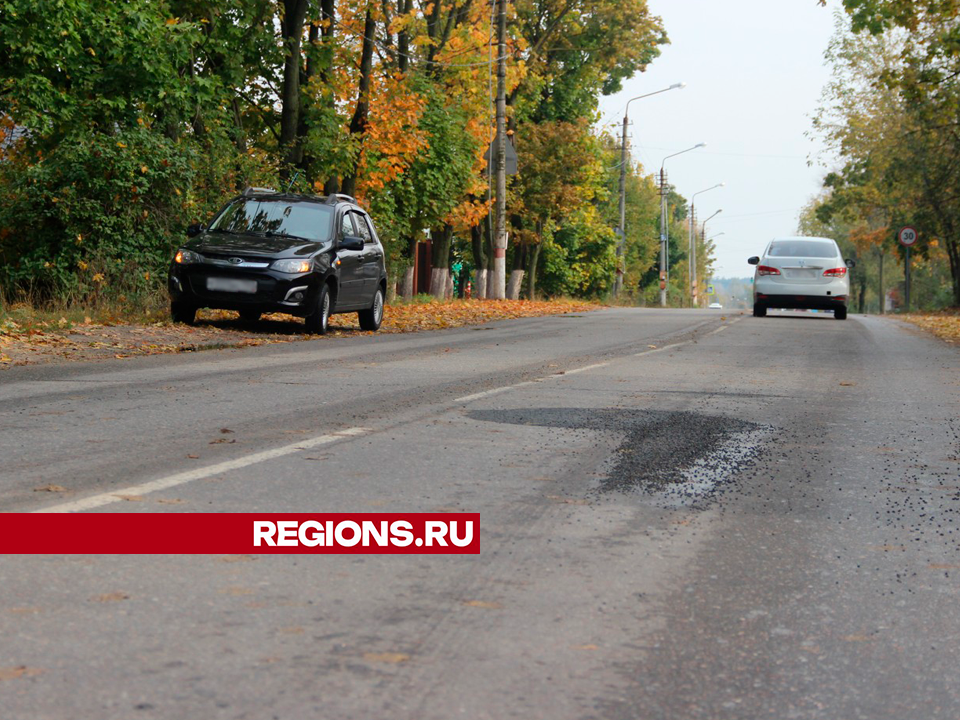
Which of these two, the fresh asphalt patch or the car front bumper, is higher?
the car front bumper

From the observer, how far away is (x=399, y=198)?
122 feet

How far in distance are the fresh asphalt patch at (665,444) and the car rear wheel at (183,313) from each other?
32.3 ft

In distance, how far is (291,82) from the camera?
2681cm

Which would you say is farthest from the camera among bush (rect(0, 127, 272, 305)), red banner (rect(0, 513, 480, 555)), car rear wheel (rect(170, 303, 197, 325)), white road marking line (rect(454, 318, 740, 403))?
bush (rect(0, 127, 272, 305))

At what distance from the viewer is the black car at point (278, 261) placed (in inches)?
679

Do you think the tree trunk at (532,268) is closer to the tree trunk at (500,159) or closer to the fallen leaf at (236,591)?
the tree trunk at (500,159)

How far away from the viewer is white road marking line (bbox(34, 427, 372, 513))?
553 centimetres

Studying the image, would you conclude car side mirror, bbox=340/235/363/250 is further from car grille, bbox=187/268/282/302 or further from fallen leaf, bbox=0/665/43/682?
fallen leaf, bbox=0/665/43/682

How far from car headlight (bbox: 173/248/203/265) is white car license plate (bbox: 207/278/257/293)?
32 cm

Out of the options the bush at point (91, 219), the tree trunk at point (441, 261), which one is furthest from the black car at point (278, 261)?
the tree trunk at point (441, 261)

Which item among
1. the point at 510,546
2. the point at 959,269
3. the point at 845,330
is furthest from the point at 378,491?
the point at 959,269

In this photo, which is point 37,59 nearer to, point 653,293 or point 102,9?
point 102,9

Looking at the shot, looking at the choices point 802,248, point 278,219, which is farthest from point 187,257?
point 802,248

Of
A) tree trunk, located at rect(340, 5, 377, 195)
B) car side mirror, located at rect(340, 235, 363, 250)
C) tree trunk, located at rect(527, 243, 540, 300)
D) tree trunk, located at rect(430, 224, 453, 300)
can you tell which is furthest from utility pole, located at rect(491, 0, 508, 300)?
car side mirror, located at rect(340, 235, 363, 250)
